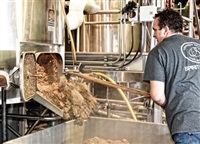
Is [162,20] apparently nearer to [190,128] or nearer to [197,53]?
[197,53]

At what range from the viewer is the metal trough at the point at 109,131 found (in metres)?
2.12

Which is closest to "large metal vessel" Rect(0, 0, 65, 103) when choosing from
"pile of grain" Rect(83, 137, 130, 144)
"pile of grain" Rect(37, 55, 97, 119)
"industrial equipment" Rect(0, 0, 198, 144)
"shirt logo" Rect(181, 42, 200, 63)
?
"industrial equipment" Rect(0, 0, 198, 144)

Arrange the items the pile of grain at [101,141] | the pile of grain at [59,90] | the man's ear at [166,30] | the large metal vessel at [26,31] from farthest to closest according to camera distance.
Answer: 1. the pile of grain at [101,141]
2. the pile of grain at [59,90]
3. the man's ear at [166,30]
4. the large metal vessel at [26,31]

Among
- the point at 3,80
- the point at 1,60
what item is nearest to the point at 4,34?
the point at 1,60

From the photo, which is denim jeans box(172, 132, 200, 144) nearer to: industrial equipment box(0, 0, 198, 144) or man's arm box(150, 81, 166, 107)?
man's arm box(150, 81, 166, 107)

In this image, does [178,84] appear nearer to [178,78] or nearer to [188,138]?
[178,78]

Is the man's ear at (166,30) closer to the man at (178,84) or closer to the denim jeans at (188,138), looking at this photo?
the man at (178,84)

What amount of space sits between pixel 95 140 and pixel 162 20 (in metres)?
0.99

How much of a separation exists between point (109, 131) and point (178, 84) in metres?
0.83

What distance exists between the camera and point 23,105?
2.57 m

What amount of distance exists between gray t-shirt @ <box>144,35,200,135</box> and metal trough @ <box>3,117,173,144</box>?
46 centimetres

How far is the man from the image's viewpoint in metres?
1.72

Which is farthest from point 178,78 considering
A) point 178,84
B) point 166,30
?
point 166,30

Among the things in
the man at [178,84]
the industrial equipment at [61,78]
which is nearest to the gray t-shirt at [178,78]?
the man at [178,84]
